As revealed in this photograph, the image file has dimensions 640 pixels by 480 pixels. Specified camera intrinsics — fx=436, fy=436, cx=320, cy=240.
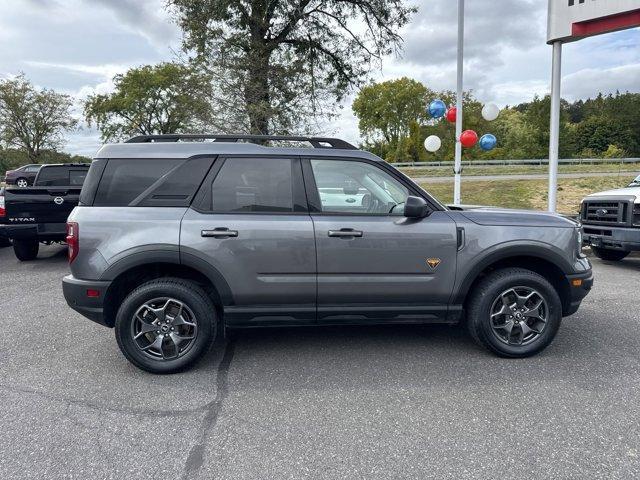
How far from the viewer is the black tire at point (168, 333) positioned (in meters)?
3.46

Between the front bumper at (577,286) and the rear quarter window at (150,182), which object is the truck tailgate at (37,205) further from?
the front bumper at (577,286)

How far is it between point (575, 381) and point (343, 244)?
6.81 ft

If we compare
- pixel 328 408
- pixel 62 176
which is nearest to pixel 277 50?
pixel 62 176

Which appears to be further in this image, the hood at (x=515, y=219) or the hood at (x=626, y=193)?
the hood at (x=626, y=193)

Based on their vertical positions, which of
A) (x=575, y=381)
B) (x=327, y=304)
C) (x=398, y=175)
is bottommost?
(x=575, y=381)

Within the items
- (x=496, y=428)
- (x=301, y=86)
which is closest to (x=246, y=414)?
(x=496, y=428)

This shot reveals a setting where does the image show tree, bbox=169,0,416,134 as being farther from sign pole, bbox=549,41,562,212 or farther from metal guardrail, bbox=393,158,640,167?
metal guardrail, bbox=393,158,640,167

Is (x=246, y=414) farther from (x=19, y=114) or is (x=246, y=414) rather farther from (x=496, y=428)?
(x=19, y=114)

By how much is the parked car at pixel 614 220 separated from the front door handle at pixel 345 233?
5581mm

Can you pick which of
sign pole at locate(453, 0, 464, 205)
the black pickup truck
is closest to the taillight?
the black pickup truck

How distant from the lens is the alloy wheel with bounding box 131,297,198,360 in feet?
11.5

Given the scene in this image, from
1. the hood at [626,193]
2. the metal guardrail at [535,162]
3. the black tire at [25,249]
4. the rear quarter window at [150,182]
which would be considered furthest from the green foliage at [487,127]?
the rear quarter window at [150,182]

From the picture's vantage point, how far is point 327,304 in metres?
3.61

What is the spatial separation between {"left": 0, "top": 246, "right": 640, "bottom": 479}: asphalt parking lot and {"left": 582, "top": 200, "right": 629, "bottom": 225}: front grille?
11.1 ft
